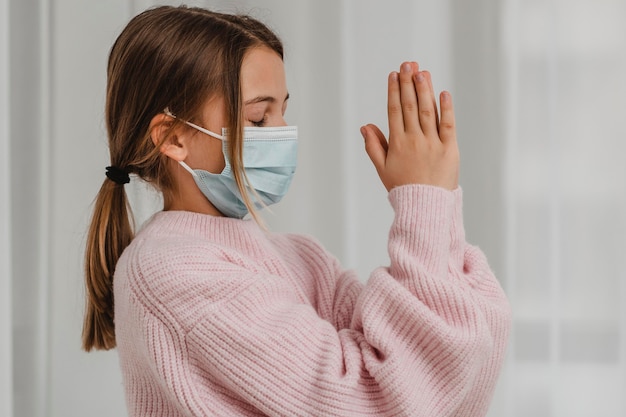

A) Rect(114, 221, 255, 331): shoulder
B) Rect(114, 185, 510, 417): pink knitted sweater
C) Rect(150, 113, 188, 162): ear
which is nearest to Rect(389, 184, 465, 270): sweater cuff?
Rect(114, 185, 510, 417): pink knitted sweater

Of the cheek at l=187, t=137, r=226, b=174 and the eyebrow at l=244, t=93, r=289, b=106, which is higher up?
the eyebrow at l=244, t=93, r=289, b=106

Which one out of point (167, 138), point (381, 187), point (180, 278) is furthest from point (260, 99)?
point (381, 187)

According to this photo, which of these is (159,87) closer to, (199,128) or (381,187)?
(199,128)

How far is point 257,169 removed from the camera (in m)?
1.27

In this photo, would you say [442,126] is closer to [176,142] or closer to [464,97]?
[176,142]

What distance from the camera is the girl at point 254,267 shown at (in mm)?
1096

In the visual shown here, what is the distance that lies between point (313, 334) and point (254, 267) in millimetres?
158

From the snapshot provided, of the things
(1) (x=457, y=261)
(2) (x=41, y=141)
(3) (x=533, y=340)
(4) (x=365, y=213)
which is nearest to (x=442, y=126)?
(1) (x=457, y=261)

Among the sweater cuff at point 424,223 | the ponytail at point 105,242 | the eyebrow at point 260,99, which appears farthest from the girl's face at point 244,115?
the sweater cuff at point 424,223

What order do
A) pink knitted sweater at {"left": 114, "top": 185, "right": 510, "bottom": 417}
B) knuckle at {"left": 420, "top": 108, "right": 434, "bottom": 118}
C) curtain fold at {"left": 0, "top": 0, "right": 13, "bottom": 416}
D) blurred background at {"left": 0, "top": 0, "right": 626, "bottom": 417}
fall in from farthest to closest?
1. blurred background at {"left": 0, "top": 0, "right": 626, "bottom": 417}
2. curtain fold at {"left": 0, "top": 0, "right": 13, "bottom": 416}
3. knuckle at {"left": 420, "top": 108, "right": 434, "bottom": 118}
4. pink knitted sweater at {"left": 114, "top": 185, "right": 510, "bottom": 417}

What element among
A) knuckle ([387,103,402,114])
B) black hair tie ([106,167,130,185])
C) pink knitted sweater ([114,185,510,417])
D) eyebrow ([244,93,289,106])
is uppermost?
eyebrow ([244,93,289,106])

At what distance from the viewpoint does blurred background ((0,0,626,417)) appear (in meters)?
2.10

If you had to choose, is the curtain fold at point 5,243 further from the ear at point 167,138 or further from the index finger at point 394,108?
the index finger at point 394,108

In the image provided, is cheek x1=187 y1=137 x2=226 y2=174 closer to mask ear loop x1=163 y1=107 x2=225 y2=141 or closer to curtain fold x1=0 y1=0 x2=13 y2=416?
mask ear loop x1=163 y1=107 x2=225 y2=141
